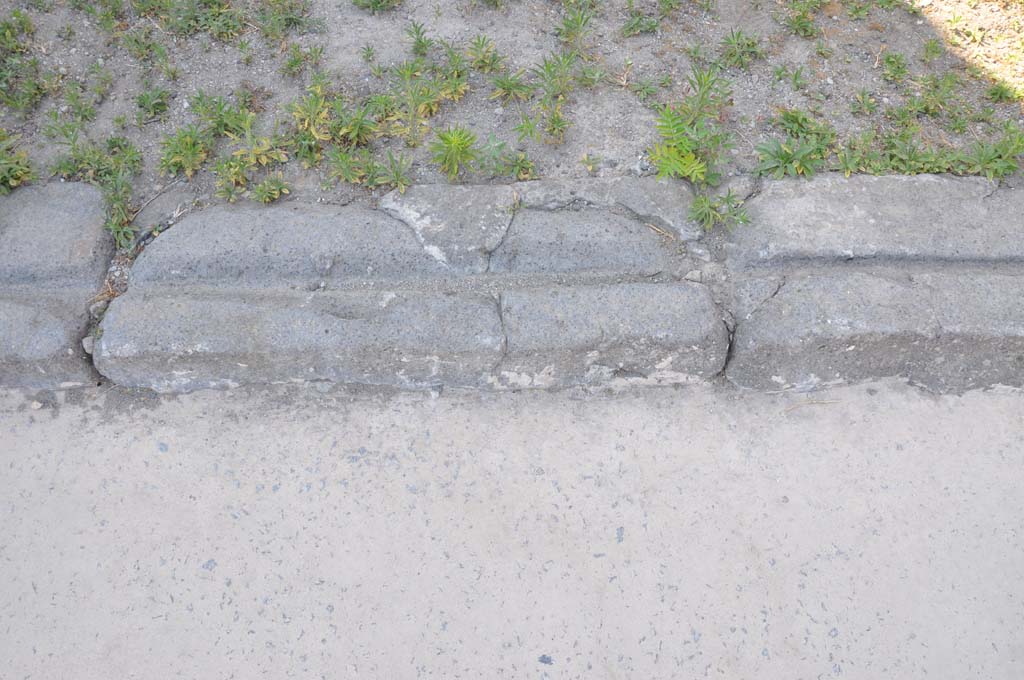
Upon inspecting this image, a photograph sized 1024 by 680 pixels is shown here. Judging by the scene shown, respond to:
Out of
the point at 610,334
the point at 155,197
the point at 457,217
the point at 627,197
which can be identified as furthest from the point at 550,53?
the point at 155,197

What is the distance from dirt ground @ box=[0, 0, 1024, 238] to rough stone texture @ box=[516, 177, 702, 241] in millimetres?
96

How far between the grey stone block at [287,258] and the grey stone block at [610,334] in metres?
0.34

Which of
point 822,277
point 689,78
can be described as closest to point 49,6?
point 689,78

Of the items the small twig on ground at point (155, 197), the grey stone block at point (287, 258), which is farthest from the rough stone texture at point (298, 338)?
the small twig on ground at point (155, 197)

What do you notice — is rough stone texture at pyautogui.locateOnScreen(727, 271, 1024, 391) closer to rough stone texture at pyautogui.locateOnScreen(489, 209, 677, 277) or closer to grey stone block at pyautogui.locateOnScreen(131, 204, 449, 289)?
rough stone texture at pyautogui.locateOnScreen(489, 209, 677, 277)

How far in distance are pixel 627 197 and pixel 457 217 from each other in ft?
1.78

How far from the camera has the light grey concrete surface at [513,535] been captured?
74.1 inches

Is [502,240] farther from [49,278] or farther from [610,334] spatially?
[49,278]

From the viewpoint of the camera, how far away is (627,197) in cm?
246

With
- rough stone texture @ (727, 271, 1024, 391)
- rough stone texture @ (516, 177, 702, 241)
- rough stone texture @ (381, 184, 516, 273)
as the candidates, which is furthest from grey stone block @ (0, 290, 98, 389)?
rough stone texture @ (727, 271, 1024, 391)

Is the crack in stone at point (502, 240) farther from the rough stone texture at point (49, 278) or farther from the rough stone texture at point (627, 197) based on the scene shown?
the rough stone texture at point (49, 278)

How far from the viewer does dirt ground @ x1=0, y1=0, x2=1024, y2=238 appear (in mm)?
2646

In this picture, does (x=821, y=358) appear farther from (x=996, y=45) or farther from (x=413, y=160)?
(x=996, y=45)

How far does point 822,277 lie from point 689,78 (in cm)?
94
